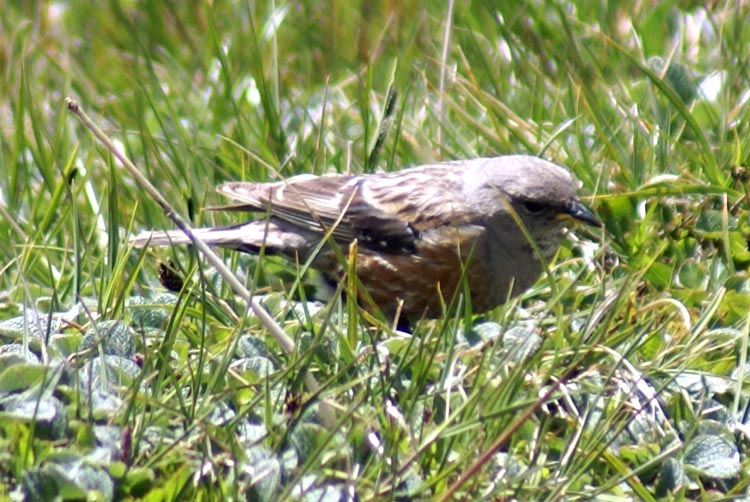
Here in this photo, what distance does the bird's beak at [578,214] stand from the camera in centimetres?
508

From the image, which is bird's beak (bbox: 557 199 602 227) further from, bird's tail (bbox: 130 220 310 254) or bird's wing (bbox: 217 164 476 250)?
bird's tail (bbox: 130 220 310 254)

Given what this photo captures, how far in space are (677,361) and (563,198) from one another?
1.32 metres

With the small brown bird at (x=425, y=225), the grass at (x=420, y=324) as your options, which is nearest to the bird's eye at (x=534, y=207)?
the small brown bird at (x=425, y=225)

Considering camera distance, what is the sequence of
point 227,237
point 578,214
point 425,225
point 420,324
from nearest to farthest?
point 420,324 → point 578,214 → point 227,237 → point 425,225

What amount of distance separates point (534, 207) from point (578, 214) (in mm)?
303

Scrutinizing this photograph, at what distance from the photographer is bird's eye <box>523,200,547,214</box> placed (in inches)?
211

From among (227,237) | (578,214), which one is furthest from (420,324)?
(227,237)

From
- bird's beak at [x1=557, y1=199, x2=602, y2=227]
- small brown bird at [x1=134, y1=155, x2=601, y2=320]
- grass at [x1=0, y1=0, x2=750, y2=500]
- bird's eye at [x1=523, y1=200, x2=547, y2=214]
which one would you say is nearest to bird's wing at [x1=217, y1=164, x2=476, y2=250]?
small brown bird at [x1=134, y1=155, x2=601, y2=320]

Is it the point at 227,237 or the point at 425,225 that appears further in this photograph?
the point at 425,225

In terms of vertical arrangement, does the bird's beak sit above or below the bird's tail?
above

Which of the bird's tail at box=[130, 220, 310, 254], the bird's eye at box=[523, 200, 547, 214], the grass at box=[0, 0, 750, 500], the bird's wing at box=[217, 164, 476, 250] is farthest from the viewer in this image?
the bird's wing at box=[217, 164, 476, 250]

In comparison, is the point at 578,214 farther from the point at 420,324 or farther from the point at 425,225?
the point at 420,324

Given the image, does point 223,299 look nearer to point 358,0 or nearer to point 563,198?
point 563,198

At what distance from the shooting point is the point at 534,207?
543 centimetres
